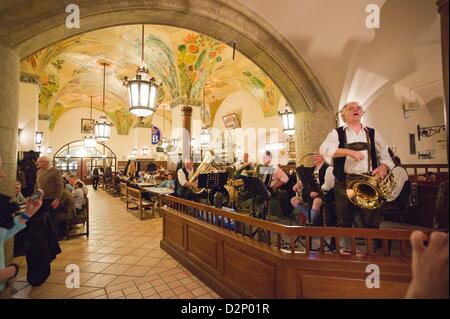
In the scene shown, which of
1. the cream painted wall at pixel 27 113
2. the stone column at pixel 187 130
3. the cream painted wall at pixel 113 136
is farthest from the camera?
the cream painted wall at pixel 113 136

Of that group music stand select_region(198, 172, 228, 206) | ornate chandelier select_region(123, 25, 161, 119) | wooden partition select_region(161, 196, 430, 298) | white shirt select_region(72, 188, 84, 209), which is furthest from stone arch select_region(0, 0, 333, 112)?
wooden partition select_region(161, 196, 430, 298)

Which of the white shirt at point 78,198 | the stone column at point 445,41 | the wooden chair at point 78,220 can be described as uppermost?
the stone column at point 445,41

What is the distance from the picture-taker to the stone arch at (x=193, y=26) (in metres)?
2.67

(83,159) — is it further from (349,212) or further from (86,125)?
(349,212)

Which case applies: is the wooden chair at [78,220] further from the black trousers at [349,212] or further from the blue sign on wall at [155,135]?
the blue sign on wall at [155,135]

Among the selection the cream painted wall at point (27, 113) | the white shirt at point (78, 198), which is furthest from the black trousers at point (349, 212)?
the cream painted wall at point (27, 113)

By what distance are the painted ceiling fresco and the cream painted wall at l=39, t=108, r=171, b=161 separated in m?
3.86

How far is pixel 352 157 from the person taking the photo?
192 cm

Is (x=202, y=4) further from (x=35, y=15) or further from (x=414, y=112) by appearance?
(x=414, y=112)

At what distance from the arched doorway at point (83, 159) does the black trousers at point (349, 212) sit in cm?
1818

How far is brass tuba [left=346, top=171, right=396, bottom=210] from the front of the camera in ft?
6.19

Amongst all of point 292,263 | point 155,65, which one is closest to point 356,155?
point 292,263
